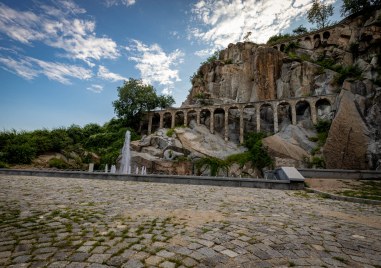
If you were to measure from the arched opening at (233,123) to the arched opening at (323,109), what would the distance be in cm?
1162

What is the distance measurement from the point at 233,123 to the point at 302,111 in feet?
34.9

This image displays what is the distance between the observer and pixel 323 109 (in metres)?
31.0

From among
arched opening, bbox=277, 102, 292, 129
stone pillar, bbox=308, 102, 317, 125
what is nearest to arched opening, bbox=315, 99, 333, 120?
stone pillar, bbox=308, 102, 317, 125

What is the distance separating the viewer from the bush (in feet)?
89.0

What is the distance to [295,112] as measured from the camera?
32.3m

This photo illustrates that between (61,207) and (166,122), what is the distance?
3699 cm

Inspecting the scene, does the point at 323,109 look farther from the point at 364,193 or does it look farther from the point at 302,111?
the point at 364,193

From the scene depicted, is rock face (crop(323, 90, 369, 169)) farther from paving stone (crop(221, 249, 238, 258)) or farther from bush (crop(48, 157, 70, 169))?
bush (crop(48, 157, 70, 169))

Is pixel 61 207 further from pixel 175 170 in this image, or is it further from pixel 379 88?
pixel 379 88

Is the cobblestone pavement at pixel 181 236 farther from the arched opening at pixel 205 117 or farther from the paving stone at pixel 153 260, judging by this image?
the arched opening at pixel 205 117

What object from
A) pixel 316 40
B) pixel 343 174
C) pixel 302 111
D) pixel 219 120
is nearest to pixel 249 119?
pixel 219 120

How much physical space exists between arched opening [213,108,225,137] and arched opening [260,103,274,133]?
253 inches

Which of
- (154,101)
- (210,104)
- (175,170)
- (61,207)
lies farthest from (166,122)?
(61,207)

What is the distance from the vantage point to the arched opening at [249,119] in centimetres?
3694
